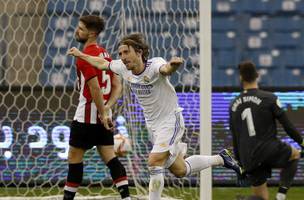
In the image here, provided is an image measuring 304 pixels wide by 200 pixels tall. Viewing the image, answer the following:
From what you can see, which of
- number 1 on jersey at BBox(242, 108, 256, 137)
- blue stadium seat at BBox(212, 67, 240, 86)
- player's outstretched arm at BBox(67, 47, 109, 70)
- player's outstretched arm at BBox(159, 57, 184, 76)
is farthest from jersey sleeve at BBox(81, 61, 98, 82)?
blue stadium seat at BBox(212, 67, 240, 86)

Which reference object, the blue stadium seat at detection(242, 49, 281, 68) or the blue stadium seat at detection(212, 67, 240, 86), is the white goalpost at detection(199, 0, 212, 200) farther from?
the blue stadium seat at detection(242, 49, 281, 68)

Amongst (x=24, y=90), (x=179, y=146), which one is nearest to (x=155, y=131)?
(x=179, y=146)

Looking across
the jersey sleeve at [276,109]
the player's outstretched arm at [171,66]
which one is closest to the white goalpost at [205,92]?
the jersey sleeve at [276,109]

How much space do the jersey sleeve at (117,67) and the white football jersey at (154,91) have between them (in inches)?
0.5

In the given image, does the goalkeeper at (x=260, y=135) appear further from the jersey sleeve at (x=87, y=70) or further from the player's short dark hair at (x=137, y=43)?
the jersey sleeve at (x=87, y=70)

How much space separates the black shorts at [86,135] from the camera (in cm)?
486

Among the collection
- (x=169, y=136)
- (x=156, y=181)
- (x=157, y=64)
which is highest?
(x=157, y=64)

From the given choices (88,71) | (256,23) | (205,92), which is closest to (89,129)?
(88,71)

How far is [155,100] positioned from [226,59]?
564cm

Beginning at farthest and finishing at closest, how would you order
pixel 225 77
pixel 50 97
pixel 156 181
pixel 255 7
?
pixel 255 7 → pixel 225 77 → pixel 50 97 → pixel 156 181

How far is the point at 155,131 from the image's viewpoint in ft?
14.8

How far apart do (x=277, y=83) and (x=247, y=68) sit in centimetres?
521

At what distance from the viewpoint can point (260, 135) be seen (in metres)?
4.69

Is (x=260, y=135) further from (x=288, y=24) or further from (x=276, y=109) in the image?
(x=288, y=24)
